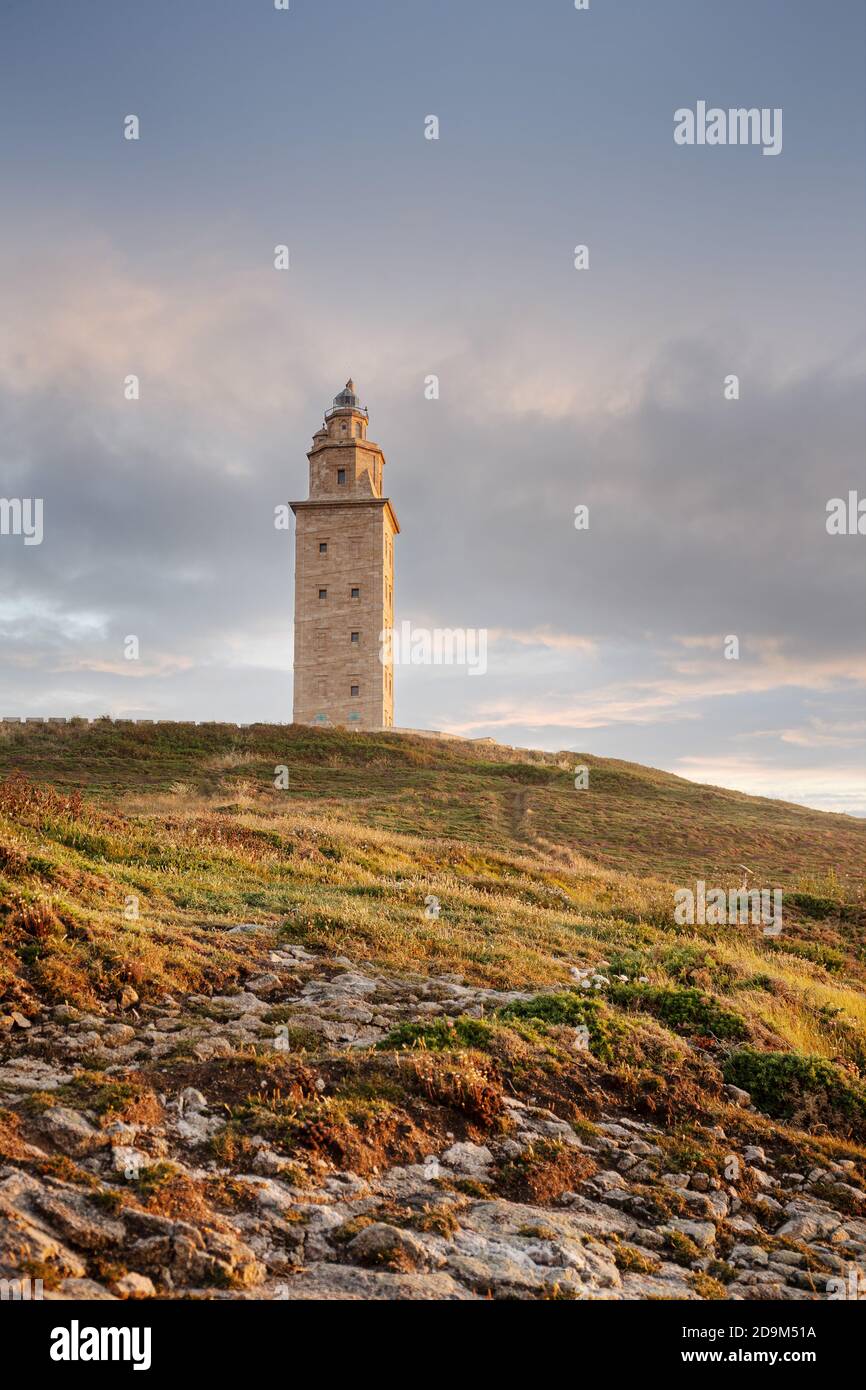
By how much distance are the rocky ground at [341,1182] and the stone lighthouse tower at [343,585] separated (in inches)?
2073

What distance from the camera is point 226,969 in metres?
9.21

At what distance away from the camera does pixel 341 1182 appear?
5441 mm

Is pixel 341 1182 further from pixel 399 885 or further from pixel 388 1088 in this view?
pixel 399 885

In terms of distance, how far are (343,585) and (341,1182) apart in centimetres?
5801

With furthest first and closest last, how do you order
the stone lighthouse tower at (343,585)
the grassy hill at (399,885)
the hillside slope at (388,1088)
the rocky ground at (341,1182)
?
the stone lighthouse tower at (343,585)
the grassy hill at (399,885)
the hillside slope at (388,1088)
the rocky ground at (341,1182)

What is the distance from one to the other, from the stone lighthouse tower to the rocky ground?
52665 millimetres

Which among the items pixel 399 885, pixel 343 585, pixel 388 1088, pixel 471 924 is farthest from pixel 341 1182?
pixel 343 585

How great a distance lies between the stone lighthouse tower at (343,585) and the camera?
6056 cm
